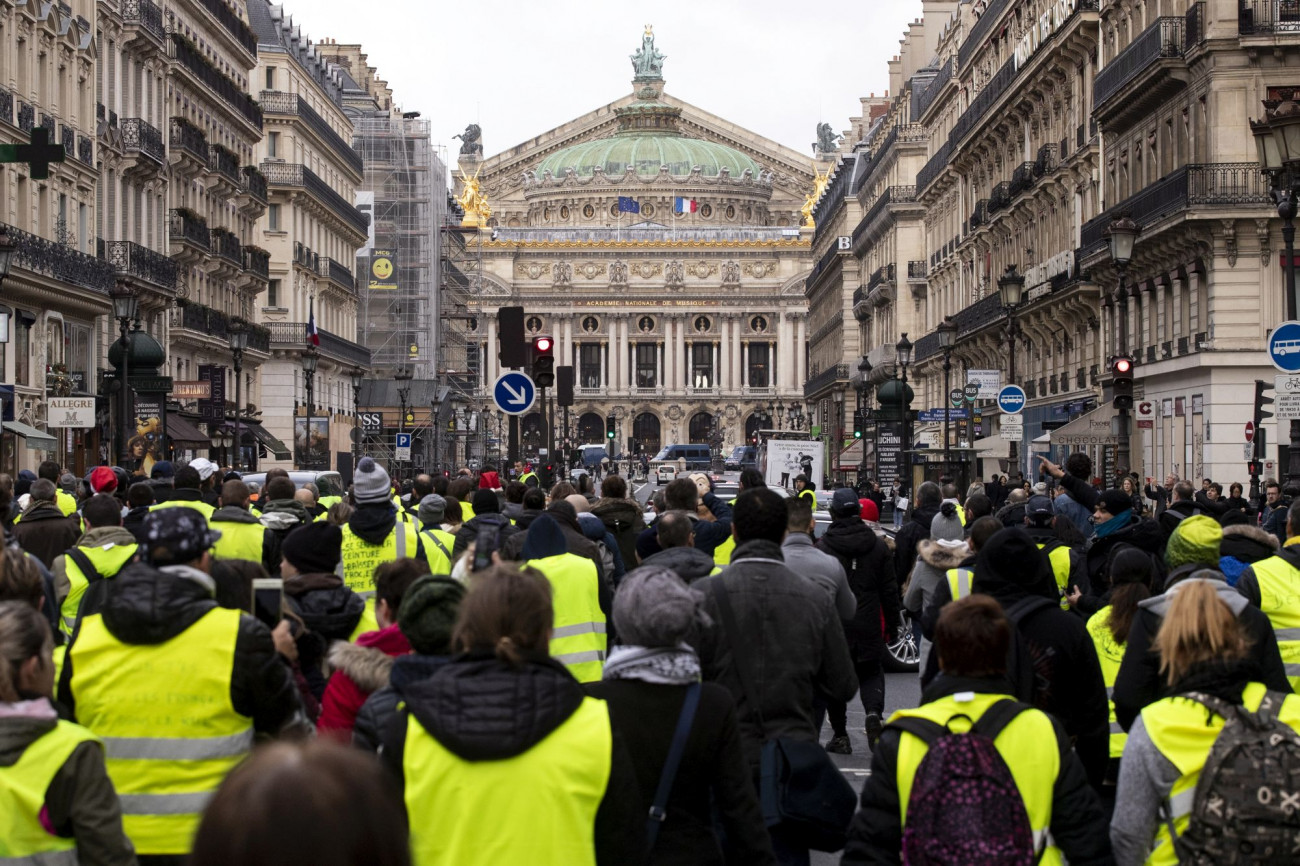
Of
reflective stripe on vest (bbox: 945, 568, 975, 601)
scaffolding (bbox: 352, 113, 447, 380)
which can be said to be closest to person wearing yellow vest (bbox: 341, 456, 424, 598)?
reflective stripe on vest (bbox: 945, 568, 975, 601)

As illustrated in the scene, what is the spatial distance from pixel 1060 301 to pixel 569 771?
139ft

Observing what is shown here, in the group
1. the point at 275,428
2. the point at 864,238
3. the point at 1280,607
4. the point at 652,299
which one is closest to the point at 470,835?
the point at 1280,607

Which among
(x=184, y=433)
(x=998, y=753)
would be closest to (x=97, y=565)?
(x=998, y=753)

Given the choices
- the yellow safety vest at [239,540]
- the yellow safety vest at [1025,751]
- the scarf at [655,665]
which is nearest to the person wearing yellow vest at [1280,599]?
the yellow safety vest at [1025,751]

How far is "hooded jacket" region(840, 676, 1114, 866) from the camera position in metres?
5.72

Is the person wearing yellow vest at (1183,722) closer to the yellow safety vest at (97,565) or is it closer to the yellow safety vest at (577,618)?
the yellow safety vest at (577,618)

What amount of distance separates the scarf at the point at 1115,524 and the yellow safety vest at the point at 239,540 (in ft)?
16.1

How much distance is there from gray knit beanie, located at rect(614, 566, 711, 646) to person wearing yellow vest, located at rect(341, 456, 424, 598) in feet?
15.5

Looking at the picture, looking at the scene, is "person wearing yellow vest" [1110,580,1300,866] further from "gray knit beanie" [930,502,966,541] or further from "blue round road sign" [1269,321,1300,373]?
"blue round road sign" [1269,321,1300,373]

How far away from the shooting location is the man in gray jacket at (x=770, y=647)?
7.44 metres

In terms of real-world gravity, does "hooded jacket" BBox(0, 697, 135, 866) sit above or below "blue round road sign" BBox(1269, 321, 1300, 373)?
below

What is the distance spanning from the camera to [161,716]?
6238 mm

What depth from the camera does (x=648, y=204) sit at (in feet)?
580

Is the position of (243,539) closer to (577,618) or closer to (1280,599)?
(577,618)
